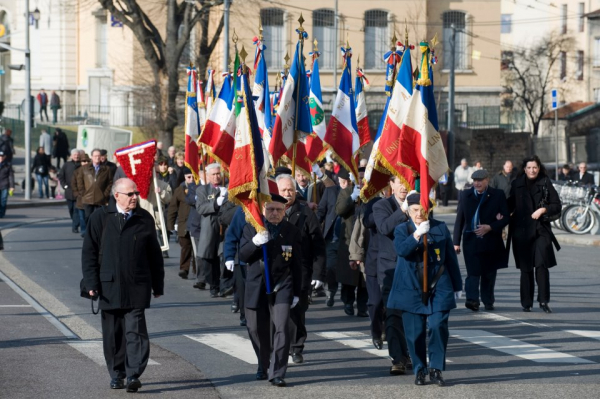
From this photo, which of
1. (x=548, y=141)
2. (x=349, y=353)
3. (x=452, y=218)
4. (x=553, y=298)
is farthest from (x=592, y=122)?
(x=349, y=353)

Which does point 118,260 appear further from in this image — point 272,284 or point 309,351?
point 309,351

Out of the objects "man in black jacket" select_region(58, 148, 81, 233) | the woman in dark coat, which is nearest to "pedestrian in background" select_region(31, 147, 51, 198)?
"man in black jacket" select_region(58, 148, 81, 233)

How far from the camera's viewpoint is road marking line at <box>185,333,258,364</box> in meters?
11.1

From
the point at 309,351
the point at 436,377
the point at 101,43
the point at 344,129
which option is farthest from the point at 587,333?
the point at 101,43

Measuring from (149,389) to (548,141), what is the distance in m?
46.3

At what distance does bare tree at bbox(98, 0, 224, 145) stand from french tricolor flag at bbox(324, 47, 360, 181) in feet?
81.9

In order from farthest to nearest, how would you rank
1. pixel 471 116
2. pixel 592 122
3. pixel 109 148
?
1. pixel 592 122
2. pixel 471 116
3. pixel 109 148

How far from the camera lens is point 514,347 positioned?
11773 mm

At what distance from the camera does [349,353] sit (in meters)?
11.4

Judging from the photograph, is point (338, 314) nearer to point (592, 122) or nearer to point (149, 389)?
point (149, 389)

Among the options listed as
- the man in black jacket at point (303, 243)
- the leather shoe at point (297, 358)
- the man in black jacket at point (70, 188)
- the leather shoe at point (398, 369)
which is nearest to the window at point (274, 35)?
the man in black jacket at point (70, 188)

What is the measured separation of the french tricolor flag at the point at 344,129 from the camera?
52.9 feet

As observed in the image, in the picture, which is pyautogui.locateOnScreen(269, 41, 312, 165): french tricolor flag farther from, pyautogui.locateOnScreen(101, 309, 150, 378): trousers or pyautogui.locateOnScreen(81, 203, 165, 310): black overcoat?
pyautogui.locateOnScreen(101, 309, 150, 378): trousers

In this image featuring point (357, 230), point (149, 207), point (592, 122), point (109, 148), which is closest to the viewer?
point (357, 230)
